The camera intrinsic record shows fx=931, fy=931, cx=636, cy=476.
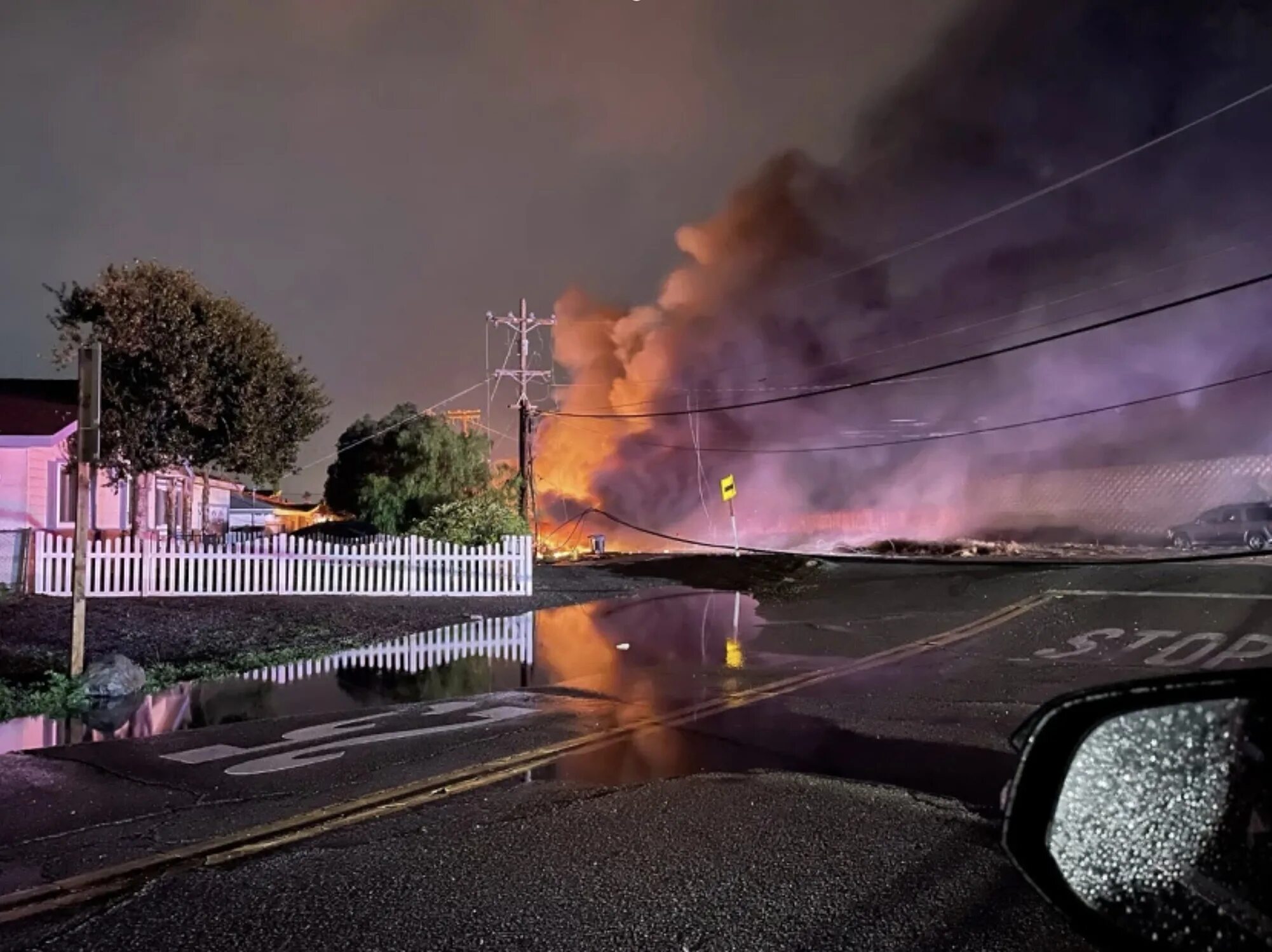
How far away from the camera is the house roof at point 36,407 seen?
19.7 meters

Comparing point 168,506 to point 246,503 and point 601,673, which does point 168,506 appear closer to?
point 601,673

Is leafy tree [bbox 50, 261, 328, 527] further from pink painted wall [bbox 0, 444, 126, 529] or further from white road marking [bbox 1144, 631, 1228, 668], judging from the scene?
white road marking [bbox 1144, 631, 1228, 668]

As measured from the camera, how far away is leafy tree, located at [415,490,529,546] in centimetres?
1817

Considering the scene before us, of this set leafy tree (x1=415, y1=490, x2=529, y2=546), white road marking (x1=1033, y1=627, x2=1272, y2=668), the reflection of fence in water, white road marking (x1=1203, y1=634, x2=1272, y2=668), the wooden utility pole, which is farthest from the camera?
leafy tree (x1=415, y1=490, x2=529, y2=546)

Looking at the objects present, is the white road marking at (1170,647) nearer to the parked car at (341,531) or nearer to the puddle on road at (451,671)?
the puddle on road at (451,671)

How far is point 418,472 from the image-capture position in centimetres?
2422

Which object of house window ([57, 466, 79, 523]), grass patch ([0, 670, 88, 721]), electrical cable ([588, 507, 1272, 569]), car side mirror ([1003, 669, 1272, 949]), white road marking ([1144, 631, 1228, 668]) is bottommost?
white road marking ([1144, 631, 1228, 668])

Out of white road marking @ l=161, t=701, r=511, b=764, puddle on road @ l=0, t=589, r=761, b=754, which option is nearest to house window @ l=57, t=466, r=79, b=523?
puddle on road @ l=0, t=589, r=761, b=754

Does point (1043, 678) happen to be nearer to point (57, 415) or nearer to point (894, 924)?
point (894, 924)

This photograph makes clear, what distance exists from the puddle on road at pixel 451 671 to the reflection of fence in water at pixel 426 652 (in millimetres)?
21

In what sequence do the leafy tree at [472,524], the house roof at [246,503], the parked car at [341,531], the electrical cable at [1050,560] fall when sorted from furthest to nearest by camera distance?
the house roof at [246,503], the parked car at [341,531], the leafy tree at [472,524], the electrical cable at [1050,560]

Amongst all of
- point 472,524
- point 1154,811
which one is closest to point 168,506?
point 472,524

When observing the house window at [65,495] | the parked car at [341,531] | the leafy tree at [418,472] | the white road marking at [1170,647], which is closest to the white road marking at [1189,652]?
the white road marking at [1170,647]

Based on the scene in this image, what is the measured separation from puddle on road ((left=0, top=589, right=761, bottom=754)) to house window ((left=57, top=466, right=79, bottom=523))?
12297mm
